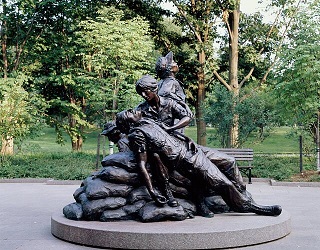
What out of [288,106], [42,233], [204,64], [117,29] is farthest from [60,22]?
[42,233]

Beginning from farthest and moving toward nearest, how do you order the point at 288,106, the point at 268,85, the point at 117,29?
the point at 268,85 < the point at 117,29 < the point at 288,106

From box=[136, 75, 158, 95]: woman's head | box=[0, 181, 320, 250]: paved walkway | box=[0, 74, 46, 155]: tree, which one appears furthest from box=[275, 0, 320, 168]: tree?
box=[136, 75, 158, 95]: woman's head

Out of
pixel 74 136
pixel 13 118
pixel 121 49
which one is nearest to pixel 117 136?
pixel 13 118

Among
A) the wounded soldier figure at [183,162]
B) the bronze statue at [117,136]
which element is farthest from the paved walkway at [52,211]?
the bronze statue at [117,136]

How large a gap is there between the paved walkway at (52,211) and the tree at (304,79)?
12.8 feet

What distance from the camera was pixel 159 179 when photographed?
690cm

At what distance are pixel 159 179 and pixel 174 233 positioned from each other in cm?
118

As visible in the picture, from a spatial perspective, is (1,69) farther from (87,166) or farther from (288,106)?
(288,106)

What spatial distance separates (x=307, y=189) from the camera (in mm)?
12758

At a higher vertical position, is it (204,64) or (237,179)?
(204,64)

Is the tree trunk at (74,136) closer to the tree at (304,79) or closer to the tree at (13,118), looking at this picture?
the tree at (13,118)

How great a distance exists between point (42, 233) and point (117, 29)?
13.3 metres

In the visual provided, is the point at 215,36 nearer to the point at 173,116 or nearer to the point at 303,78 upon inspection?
the point at 303,78

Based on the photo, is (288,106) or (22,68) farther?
(22,68)
